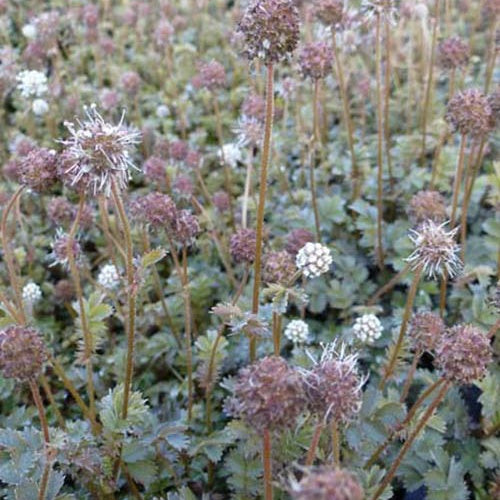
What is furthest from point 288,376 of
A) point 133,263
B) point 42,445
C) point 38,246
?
point 38,246

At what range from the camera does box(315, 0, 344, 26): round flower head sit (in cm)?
320

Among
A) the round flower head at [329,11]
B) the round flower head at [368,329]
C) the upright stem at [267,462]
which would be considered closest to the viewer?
the upright stem at [267,462]

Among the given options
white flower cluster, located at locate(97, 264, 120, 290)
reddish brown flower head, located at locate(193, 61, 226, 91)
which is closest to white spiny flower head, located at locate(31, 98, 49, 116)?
reddish brown flower head, located at locate(193, 61, 226, 91)

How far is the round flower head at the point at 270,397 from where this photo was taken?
5.30 feet

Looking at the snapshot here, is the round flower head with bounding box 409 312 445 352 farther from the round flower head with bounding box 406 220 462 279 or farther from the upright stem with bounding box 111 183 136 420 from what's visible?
the upright stem with bounding box 111 183 136 420

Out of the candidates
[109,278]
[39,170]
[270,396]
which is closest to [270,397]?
[270,396]

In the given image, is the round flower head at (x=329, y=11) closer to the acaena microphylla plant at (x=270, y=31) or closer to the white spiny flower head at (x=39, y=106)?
the acaena microphylla plant at (x=270, y=31)

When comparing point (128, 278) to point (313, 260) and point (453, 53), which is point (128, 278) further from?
point (453, 53)

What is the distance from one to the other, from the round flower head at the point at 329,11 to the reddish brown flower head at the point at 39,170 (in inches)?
59.3

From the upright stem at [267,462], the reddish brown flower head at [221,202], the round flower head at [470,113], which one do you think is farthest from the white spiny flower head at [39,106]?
the upright stem at [267,462]

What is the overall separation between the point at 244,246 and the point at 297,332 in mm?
556

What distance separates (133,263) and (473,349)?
3.58 ft

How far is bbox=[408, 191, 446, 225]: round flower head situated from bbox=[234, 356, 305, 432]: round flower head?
1.50m

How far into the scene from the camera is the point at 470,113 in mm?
2752
